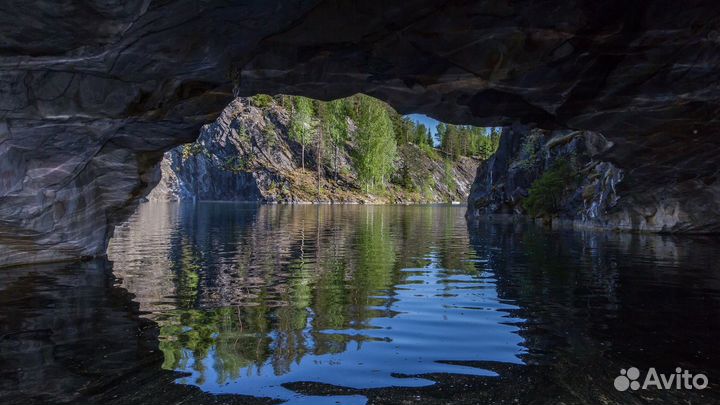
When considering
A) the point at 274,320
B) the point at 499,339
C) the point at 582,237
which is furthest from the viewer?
the point at 582,237

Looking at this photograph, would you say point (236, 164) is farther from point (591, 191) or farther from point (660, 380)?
point (660, 380)

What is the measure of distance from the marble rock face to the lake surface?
334 cm

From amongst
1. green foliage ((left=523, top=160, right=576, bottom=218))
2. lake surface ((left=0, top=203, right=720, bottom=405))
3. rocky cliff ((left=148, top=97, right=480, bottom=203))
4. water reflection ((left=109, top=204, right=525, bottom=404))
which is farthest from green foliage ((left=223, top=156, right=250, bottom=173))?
lake surface ((left=0, top=203, right=720, bottom=405))

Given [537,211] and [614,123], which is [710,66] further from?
[537,211]

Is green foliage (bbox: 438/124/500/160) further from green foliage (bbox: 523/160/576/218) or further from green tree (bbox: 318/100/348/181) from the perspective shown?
green foliage (bbox: 523/160/576/218)

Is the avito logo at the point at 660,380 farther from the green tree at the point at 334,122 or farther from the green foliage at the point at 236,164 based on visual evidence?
the green tree at the point at 334,122

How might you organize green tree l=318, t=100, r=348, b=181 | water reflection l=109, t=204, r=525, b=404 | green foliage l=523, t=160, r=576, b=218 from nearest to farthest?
water reflection l=109, t=204, r=525, b=404 → green foliage l=523, t=160, r=576, b=218 → green tree l=318, t=100, r=348, b=181

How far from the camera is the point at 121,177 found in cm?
1631

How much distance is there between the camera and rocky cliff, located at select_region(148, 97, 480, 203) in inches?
4166

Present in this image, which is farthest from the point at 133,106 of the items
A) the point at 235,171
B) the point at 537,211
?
the point at 235,171

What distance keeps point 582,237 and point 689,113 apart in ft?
54.2

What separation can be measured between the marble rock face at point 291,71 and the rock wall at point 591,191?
3.49m

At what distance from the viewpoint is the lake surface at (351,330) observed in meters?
6.33

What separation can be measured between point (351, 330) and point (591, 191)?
34.7 m
